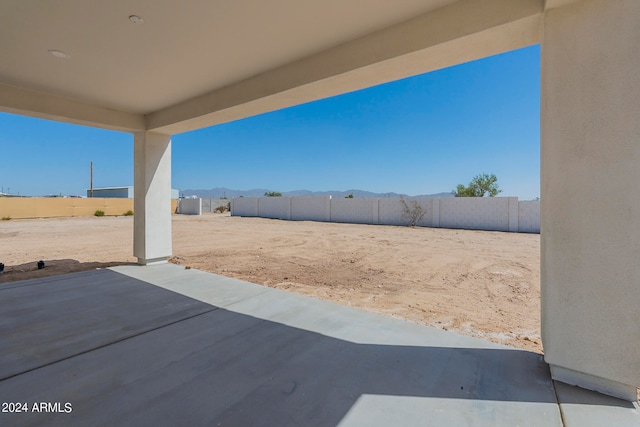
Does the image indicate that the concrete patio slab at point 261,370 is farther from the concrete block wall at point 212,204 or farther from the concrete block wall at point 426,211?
the concrete block wall at point 212,204

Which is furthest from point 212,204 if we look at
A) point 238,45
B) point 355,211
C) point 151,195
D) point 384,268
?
point 238,45

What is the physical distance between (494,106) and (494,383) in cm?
1315

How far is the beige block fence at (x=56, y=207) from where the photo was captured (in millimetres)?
17242

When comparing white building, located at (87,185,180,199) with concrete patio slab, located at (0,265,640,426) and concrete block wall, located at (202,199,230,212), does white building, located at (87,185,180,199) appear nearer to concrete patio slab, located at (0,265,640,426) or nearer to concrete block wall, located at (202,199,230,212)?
concrete block wall, located at (202,199,230,212)

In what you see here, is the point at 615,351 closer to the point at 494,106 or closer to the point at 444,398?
the point at 444,398

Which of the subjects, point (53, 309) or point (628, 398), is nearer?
point (628, 398)

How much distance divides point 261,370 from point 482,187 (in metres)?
24.6

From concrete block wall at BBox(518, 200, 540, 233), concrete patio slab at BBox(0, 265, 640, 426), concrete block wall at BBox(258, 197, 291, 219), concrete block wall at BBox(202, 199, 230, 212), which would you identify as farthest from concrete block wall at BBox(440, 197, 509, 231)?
concrete block wall at BBox(202, 199, 230, 212)

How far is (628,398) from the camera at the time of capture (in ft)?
5.26

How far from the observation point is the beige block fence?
56.6 feet

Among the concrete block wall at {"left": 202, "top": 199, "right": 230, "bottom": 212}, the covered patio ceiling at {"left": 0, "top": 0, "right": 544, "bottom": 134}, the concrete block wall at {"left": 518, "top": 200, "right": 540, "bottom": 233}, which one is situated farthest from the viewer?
the concrete block wall at {"left": 202, "top": 199, "right": 230, "bottom": 212}

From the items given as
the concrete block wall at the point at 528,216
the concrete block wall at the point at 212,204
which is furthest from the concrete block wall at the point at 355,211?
the concrete block wall at the point at 212,204

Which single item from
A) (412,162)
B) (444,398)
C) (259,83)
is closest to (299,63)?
(259,83)

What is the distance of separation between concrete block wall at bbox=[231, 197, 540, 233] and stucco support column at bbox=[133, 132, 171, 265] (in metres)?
12.1
